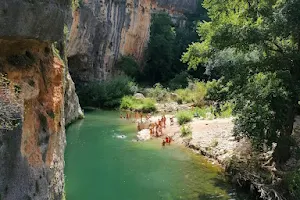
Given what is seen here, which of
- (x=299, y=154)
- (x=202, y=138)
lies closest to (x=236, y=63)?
(x=299, y=154)

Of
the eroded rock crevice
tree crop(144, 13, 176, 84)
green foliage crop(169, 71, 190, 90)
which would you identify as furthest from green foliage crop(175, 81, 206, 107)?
the eroded rock crevice

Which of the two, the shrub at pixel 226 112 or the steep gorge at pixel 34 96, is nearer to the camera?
the steep gorge at pixel 34 96

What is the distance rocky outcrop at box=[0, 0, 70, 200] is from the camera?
6.07 m

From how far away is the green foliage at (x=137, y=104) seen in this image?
31.3 metres

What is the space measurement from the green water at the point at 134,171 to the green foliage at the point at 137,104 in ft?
31.1

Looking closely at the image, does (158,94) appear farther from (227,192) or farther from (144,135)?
(227,192)

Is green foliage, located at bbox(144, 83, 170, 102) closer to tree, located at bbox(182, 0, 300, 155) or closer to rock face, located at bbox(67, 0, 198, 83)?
rock face, located at bbox(67, 0, 198, 83)

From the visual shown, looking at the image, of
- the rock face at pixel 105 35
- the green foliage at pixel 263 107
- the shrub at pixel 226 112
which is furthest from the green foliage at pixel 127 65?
the green foliage at pixel 263 107

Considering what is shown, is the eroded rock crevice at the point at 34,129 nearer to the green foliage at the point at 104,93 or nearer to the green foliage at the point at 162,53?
the green foliage at the point at 104,93

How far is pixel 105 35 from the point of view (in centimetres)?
3556

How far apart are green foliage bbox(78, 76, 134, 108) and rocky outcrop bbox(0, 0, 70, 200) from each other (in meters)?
23.9

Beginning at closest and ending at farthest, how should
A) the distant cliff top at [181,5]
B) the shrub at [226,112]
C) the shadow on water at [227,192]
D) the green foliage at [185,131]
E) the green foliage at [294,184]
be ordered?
the green foliage at [294,184]
the shadow on water at [227,192]
the green foliage at [185,131]
the shrub at [226,112]
the distant cliff top at [181,5]

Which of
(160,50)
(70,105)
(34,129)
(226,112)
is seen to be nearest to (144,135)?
(70,105)

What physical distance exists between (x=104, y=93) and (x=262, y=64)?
21584 mm
